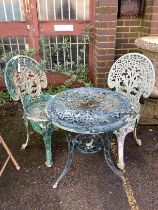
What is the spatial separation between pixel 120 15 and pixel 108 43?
47cm

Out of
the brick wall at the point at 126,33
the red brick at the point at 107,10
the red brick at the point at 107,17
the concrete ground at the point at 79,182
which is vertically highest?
the red brick at the point at 107,10

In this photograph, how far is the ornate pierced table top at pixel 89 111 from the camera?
2170 millimetres

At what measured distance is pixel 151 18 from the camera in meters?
3.51

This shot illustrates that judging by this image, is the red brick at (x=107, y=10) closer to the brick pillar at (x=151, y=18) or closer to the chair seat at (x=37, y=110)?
the brick pillar at (x=151, y=18)

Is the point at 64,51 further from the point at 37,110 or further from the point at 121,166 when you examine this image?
the point at 121,166

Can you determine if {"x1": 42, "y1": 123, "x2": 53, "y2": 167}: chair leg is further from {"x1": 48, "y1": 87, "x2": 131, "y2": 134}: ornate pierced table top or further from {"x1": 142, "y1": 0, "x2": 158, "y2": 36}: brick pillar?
{"x1": 142, "y1": 0, "x2": 158, "y2": 36}: brick pillar

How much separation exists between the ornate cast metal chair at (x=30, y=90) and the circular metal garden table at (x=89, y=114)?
0.29 meters

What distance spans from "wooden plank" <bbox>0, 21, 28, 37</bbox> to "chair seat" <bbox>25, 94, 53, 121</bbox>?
4.83ft

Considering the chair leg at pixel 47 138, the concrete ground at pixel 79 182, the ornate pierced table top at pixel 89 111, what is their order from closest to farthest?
the ornate pierced table top at pixel 89 111, the concrete ground at pixel 79 182, the chair leg at pixel 47 138

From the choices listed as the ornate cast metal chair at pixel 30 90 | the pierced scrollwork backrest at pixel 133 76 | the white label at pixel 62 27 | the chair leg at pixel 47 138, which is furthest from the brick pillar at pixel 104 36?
the chair leg at pixel 47 138

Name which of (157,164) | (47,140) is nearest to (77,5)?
(47,140)

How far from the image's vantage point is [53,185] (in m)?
2.60

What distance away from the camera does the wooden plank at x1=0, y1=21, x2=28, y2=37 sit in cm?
401

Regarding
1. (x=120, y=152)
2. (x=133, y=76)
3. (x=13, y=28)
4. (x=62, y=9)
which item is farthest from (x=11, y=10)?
(x=120, y=152)
